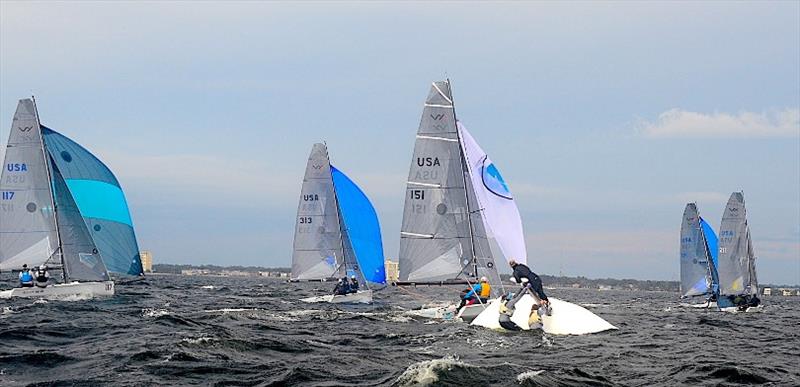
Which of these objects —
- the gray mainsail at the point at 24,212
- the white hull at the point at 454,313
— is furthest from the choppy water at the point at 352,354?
the gray mainsail at the point at 24,212

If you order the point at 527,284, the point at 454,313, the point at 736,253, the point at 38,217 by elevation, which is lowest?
the point at 454,313

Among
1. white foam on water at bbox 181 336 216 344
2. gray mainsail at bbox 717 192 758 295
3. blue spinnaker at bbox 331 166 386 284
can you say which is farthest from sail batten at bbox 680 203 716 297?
white foam on water at bbox 181 336 216 344

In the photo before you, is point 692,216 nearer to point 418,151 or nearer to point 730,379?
point 418,151

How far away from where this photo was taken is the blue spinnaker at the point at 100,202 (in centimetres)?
3891

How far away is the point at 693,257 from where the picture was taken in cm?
6519

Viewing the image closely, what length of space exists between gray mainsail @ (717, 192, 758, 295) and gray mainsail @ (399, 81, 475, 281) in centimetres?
2898

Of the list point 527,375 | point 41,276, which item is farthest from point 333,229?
point 527,375

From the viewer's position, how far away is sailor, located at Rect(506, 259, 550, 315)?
2209cm

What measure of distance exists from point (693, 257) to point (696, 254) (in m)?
0.36

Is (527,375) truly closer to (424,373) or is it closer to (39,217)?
(424,373)

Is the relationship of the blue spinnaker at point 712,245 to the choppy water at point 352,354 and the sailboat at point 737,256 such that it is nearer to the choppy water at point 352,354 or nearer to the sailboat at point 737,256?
the sailboat at point 737,256

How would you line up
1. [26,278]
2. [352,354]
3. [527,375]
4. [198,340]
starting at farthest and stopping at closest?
1. [26,278]
2. [198,340]
3. [352,354]
4. [527,375]

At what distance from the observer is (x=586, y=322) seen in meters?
22.9

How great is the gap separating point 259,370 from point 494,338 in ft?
26.6
